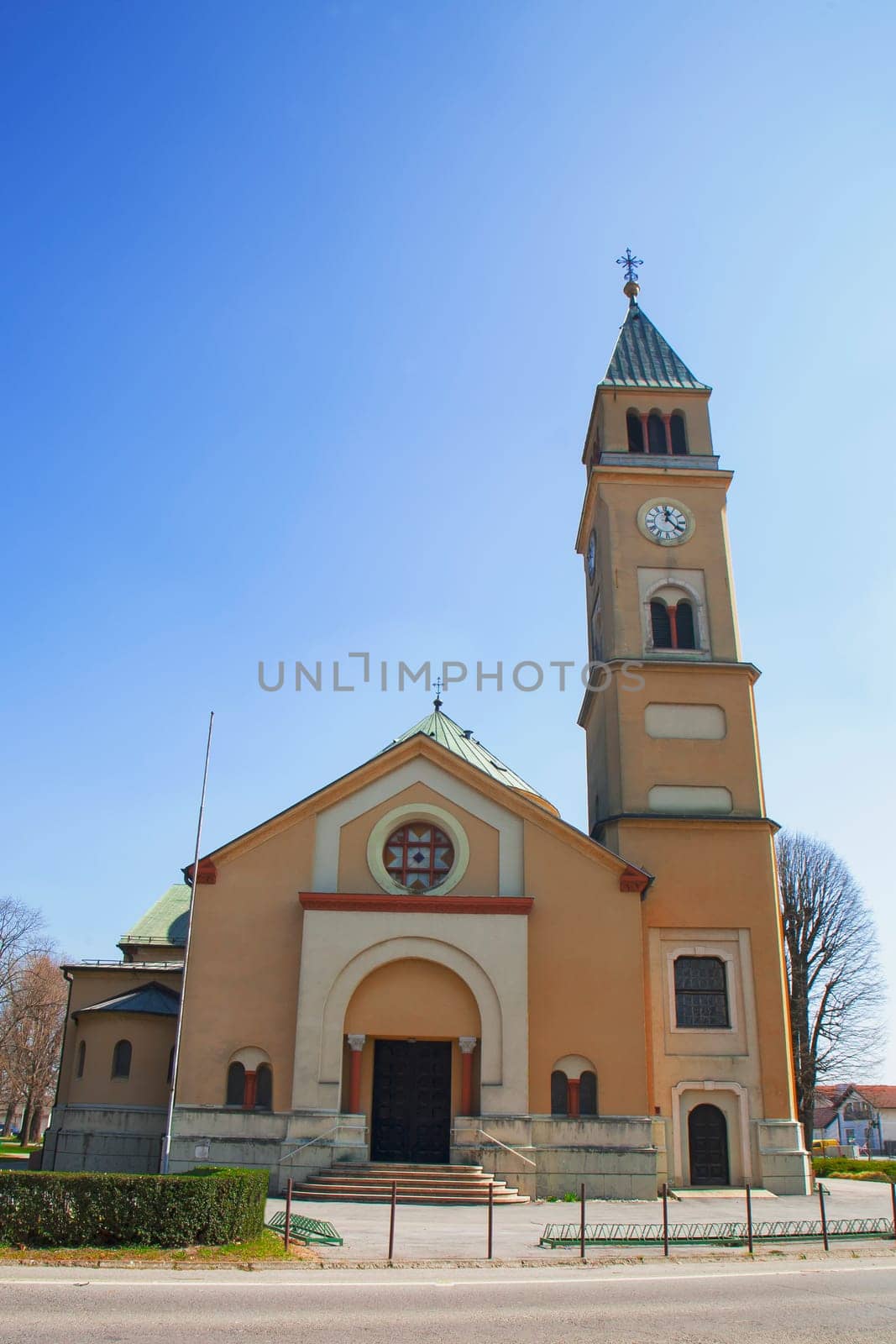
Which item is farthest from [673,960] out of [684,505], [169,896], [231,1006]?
[169,896]

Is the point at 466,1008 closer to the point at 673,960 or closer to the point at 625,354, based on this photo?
the point at 673,960

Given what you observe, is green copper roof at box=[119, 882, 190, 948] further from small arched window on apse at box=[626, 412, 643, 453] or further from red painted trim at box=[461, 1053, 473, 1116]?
small arched window on apse at box=[626, 412, 643, 453]

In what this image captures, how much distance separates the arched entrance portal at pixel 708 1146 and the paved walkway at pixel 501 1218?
6.43 ft

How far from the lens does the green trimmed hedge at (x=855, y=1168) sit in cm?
3488

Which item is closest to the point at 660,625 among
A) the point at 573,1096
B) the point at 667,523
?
the point at 667,523

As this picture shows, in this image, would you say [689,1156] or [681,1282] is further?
[689,1156]

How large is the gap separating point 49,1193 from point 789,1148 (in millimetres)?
19161

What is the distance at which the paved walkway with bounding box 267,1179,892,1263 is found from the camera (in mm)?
14820

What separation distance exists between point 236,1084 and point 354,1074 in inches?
115

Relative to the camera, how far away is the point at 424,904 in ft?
85.2

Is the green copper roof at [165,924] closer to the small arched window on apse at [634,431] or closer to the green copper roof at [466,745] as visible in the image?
the green copper roof at [466,745]

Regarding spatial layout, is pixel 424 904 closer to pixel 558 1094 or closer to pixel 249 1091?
pixel 558 1094

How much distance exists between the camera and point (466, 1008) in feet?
83.9

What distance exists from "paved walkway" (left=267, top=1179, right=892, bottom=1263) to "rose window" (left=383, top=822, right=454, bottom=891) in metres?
8.10
